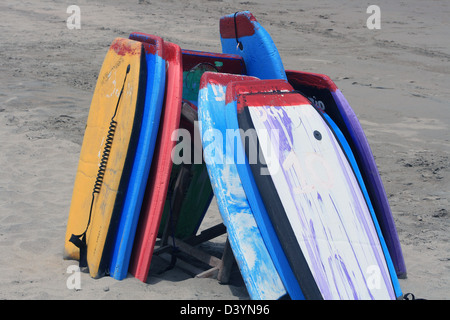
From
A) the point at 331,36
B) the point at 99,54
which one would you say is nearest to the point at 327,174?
the point at 99,54

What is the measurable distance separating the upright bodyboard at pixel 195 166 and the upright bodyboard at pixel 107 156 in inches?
18.4

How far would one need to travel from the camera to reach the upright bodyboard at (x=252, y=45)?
351 centimetres

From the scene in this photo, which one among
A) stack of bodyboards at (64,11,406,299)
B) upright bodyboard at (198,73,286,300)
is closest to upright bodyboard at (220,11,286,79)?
stack of bodyboards at (64,11,406,299)

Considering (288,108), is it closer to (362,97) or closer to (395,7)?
(362,97)

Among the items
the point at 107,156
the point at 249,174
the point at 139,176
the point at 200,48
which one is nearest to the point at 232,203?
the point at 249,174

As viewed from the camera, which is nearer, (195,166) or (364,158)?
(364,158)

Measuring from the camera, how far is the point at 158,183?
2992 mm

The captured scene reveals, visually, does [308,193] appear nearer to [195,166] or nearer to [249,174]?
[249,174]

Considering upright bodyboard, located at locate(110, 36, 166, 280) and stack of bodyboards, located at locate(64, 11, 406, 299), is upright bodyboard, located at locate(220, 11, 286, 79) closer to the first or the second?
stack of bodyboards, located at locate(64, 11, 406, 299)

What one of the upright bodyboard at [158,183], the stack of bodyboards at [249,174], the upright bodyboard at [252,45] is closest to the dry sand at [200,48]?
the upright bodyboard at [158,183]

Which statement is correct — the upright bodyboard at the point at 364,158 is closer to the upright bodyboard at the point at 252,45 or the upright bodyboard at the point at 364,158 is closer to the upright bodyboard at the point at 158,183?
the upright bodyboard at the point at 252,45

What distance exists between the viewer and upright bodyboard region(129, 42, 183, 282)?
2990mm

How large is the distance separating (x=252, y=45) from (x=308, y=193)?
49.2 inches

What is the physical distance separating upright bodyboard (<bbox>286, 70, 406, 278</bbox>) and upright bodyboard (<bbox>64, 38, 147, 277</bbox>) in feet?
3.41
